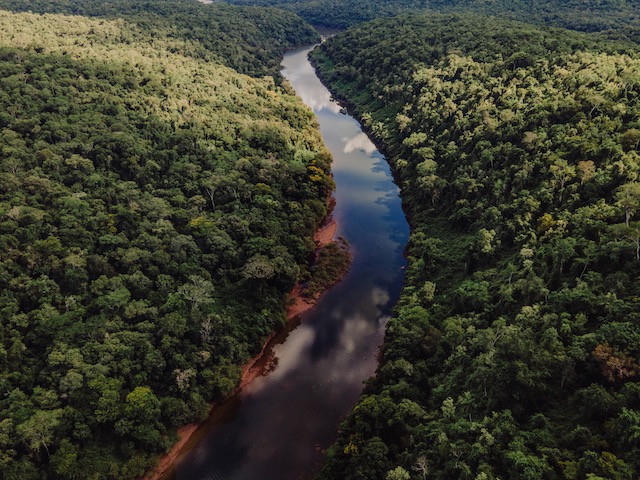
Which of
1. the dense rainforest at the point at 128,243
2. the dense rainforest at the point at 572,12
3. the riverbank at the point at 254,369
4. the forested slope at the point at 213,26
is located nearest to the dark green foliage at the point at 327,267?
the riverbank at the point at 254,369

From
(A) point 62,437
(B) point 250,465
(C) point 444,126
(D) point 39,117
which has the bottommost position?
(B) point 250,465

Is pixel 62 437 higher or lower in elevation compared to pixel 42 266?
lower

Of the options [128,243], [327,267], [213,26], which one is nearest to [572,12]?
[213,26]

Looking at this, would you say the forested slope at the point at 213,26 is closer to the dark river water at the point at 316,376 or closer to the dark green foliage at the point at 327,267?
the dark river water at the point at 316,376

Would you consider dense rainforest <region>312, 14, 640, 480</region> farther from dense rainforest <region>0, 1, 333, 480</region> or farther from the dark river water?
dense rainforest <region>0, 1, 333, 480</region>

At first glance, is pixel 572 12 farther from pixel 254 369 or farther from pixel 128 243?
pixel 254 369

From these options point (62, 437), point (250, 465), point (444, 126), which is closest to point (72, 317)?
point (62, 437)

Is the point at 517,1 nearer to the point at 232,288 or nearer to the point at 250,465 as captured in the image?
the point at 232,288
